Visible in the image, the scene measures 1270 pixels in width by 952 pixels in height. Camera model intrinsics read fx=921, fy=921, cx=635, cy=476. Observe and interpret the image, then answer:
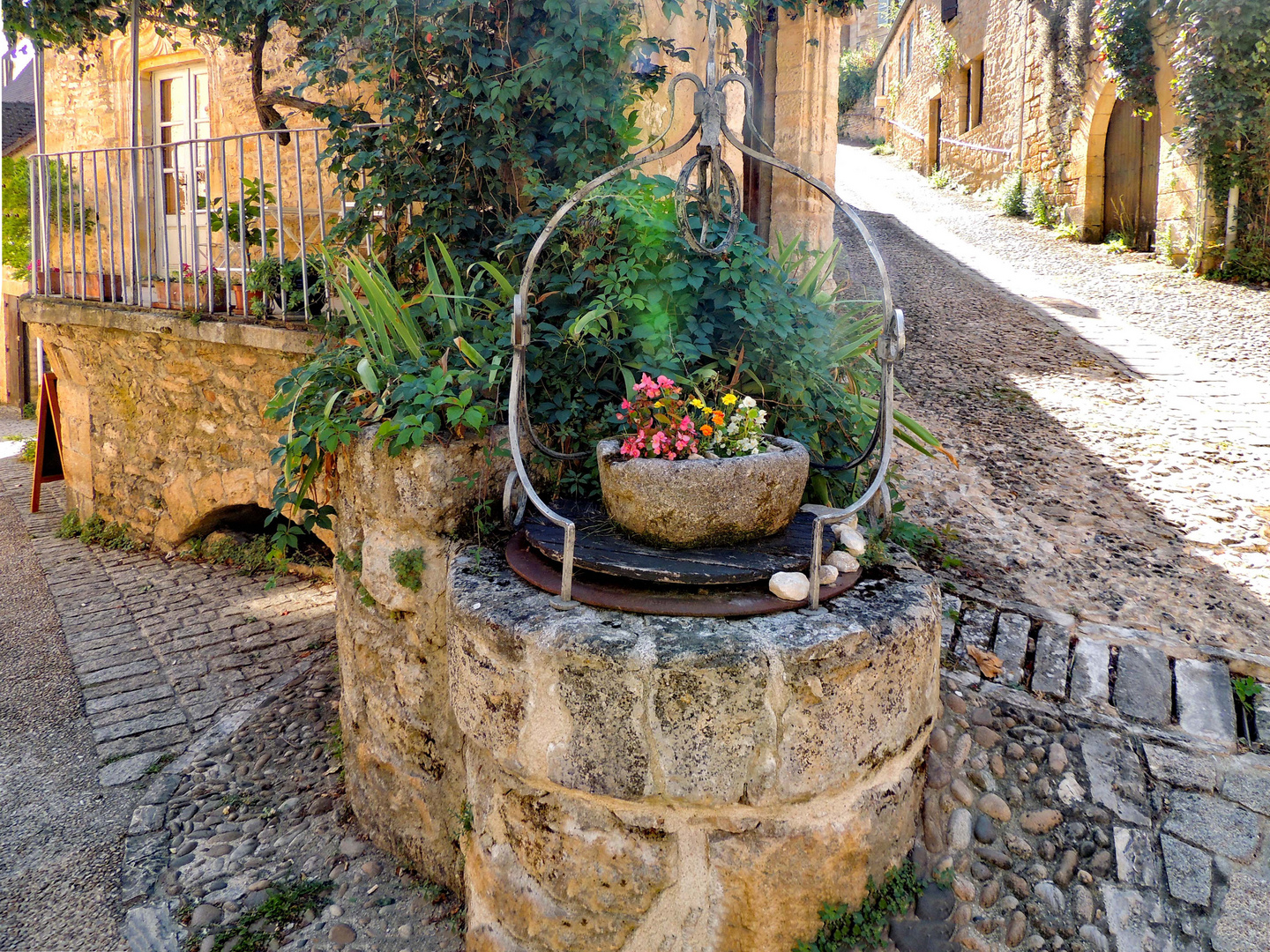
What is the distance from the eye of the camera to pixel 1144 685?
268cm

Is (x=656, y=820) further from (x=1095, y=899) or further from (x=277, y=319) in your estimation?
(x=277, y=319)

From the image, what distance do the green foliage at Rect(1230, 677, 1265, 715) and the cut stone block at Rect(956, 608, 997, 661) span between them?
67 centimetres

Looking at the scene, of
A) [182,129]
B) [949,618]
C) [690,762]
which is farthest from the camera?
[182,129]

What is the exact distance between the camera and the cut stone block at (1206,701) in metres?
2.52

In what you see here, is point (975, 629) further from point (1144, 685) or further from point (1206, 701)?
point (1206, 701)

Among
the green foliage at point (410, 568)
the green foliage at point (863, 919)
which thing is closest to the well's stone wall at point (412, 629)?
the green foliage at point (410, 568)

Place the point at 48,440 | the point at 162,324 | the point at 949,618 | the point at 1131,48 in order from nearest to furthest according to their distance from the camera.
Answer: the point at 949,618 < the point at 162,324 < the point at 48,440 < the point at 1131,48

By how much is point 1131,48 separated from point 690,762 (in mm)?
10679

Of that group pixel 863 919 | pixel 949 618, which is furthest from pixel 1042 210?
pixel 863 919

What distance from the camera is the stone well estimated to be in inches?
75.3

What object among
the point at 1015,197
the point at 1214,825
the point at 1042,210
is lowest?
the point at 1214,825

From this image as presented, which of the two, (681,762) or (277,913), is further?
(277,913)

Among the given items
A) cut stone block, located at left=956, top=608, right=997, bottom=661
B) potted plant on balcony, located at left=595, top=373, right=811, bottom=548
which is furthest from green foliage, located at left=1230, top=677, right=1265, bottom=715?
potted plant on balcony, located at left=595, top=373, right=811, bottom=548

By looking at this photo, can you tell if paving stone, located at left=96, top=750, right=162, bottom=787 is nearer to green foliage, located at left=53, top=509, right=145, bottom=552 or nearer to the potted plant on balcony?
the potted plant on balcony
